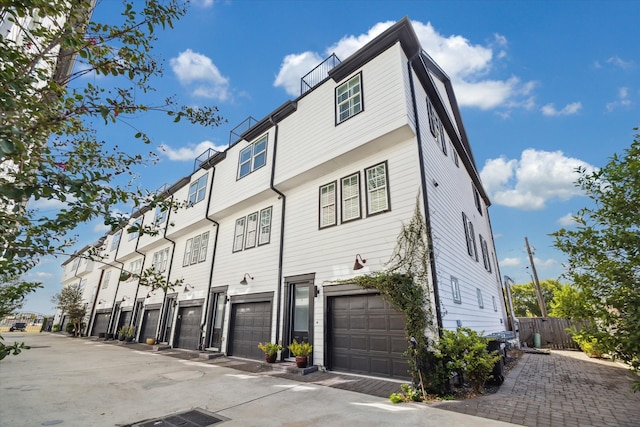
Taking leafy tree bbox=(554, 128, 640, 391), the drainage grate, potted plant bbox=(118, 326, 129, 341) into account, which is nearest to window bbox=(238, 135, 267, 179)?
the drainage grate

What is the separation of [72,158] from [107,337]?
2410 cm

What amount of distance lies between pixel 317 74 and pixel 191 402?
11.2m

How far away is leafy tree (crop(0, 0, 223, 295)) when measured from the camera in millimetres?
2258

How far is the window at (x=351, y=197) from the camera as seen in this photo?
28.5 ft

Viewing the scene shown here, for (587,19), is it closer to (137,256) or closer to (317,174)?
(317,174)

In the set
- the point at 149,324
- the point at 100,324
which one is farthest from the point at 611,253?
the point at 100,324

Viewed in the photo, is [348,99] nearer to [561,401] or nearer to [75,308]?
[561,401]

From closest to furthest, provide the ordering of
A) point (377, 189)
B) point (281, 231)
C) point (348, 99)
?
point (377, 189) < point (348, 99) < point (281, 231)

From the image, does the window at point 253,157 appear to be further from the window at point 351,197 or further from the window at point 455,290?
the window at point 455,290

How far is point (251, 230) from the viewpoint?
12.4 m

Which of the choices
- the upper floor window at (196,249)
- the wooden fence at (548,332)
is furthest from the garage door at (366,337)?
the wooden fence at (548,332)

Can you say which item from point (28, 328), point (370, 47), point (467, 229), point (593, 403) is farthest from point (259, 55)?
point (28, 328)

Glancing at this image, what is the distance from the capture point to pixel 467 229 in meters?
11.7

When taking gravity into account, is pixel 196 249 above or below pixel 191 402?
above
